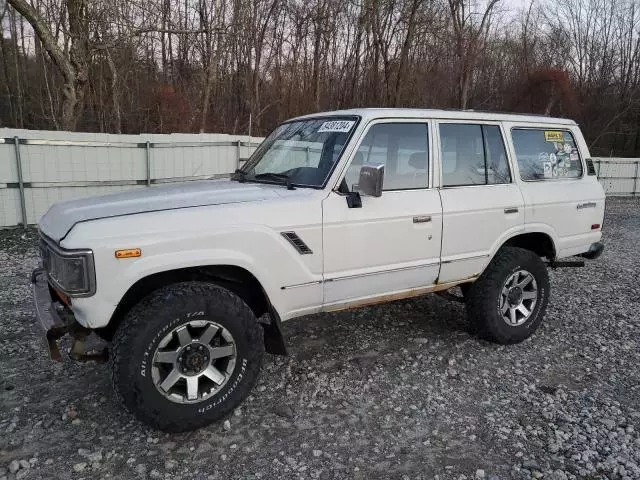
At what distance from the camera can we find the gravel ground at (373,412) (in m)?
2.87

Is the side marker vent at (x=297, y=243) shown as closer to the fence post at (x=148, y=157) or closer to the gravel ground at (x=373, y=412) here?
the gravel ground at (x=373, y=412)

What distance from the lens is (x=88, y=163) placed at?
9.66 meters

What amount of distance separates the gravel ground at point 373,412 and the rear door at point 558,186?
3.38ft

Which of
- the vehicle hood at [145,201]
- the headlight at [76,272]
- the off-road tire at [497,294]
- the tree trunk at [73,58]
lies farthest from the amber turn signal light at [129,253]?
the tree trunk at [73,58]

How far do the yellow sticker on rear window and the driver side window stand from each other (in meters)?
1.54

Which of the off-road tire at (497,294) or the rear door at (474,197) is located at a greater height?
the rear door at (474,197)

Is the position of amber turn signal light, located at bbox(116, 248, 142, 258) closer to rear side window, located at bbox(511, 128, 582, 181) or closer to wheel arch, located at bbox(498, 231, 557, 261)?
wheel arch, located at bbox(498, 231, 557, 261)

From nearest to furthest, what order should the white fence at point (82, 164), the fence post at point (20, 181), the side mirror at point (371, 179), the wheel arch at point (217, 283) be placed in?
the wheel arch at point (217, 283) → the side mirror at point (371, 179) → the fence post at point (20, 181) → the white fence at point (82, 164)

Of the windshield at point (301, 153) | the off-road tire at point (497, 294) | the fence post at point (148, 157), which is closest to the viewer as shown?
the windshield at point (301, 153)

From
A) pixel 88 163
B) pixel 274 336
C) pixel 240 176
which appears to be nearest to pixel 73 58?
pixel 88 163

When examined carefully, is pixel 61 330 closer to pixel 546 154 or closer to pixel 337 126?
pixel 337 126

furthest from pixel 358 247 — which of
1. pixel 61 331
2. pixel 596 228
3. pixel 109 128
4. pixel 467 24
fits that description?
pixel 467 24

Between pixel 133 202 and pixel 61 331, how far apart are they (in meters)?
0.91

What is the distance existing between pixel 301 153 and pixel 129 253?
66.4 inches
